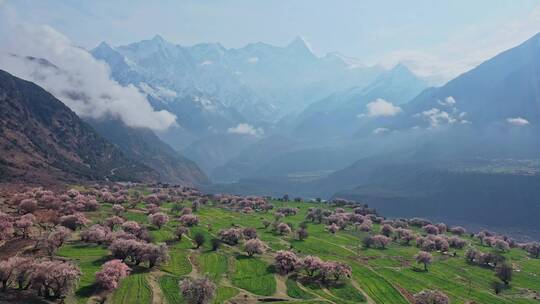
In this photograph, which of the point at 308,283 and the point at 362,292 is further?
the point at 308,283

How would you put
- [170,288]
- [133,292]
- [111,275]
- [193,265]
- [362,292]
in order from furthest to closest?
1. [193,265]
2. [362,292]
3. [170,288]
4. [111,275]
5. [133,292]

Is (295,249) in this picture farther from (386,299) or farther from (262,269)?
(386,299)

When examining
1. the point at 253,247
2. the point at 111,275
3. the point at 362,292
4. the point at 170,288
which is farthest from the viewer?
the point at 253,247

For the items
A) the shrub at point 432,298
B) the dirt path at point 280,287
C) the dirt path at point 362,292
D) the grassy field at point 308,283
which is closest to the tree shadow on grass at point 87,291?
the grassy field at point 308,283

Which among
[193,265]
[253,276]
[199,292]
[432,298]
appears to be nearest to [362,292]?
[432,298]

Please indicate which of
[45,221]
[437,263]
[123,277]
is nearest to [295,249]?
[437,263]

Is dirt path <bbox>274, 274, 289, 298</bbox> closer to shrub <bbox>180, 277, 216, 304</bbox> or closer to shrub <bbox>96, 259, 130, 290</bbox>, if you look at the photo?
shrub <bbox>180, 277, 216, 304</bbox>

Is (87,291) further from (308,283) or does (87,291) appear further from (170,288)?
(308,283)

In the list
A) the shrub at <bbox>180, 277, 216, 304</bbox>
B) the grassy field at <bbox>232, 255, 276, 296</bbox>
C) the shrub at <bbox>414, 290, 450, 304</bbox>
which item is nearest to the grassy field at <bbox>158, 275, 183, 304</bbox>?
the shrub at <bbox>180, 277, 216, 304</bbox>
